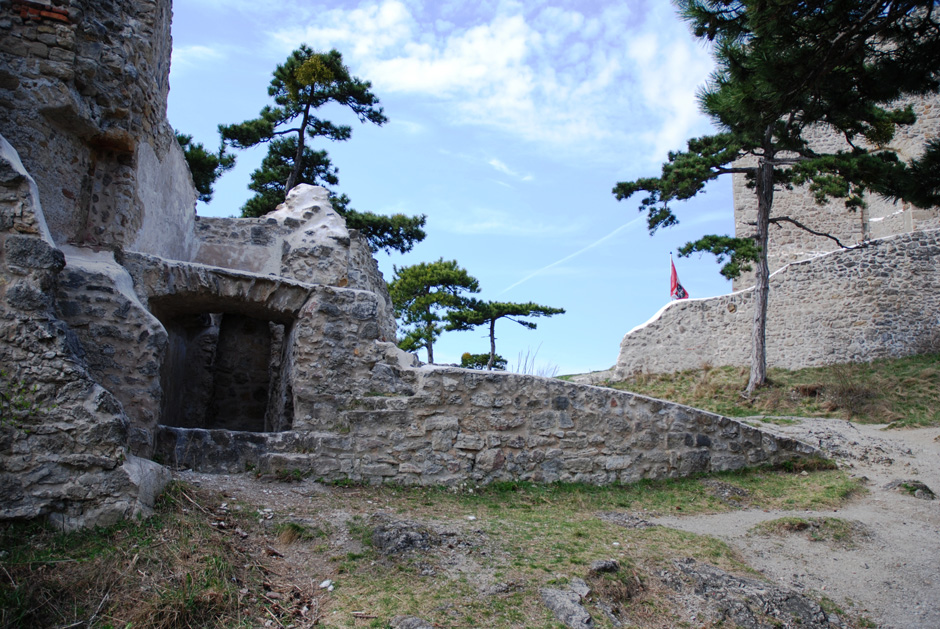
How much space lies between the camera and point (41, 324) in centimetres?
416

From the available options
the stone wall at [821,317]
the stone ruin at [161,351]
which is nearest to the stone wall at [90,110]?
the stone ruin at [161,351]

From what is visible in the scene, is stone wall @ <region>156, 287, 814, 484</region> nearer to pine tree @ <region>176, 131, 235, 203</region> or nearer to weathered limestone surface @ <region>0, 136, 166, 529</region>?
weathered limestone surface @ <region>0, 136, 166, 529</region>

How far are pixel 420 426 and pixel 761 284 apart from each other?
984cm

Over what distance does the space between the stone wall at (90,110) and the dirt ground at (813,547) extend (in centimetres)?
261

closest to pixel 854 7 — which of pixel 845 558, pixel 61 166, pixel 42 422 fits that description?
pixel 845 558

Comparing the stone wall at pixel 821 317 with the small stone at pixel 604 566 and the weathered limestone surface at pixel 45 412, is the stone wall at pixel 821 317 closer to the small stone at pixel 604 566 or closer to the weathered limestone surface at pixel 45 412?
the small stone at pixel 604 566

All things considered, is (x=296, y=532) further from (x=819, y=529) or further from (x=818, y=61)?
(x=818, y=61)

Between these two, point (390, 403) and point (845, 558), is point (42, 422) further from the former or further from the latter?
point (845, 558)

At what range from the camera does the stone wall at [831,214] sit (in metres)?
18.9

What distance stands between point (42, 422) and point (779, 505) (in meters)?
6.24

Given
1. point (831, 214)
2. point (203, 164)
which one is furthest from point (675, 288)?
point (203, 164)

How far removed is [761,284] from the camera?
13.8 m

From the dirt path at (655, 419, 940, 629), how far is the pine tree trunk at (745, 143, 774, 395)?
5.47 metres

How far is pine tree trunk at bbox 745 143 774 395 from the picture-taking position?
13.2 metres
